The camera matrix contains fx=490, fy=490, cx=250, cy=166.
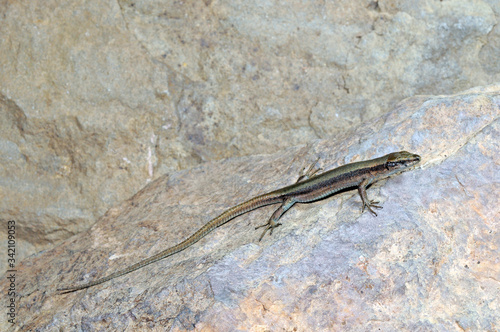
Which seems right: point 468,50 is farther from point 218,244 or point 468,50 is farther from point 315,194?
point 218,244

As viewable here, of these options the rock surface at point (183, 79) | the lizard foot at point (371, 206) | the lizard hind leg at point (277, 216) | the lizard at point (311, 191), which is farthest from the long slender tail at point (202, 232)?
the rock surface at point (183, 79)

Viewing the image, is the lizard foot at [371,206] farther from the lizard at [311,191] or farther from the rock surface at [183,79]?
the rock surface at [183,79]

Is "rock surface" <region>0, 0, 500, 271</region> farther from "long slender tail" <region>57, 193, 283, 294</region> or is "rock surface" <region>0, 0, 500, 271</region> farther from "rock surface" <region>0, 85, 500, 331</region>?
"long slender tail" <region>57, 193, 283, 294</region>

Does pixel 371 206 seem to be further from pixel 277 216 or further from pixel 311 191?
pixel 277 216

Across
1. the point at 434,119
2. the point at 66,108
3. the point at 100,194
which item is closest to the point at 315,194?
the point at 434,119

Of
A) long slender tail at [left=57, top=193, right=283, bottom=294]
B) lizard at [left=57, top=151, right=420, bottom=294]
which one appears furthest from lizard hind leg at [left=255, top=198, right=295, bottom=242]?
long slender tail at [left=57, top=193, right=283, bottom=294]

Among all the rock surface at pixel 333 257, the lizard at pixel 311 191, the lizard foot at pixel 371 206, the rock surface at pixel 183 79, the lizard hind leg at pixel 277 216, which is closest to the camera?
the rock surface at pixel 333 257

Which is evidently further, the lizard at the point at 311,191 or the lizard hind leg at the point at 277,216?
A: the lizard hind leg at the point at 277,216
